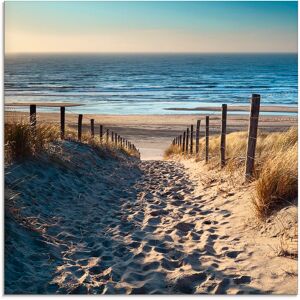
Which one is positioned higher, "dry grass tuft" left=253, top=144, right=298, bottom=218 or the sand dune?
"dry grass tuft" left=253, top=144, right=298, bottom=218

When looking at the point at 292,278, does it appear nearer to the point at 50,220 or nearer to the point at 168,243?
the point at 168,243

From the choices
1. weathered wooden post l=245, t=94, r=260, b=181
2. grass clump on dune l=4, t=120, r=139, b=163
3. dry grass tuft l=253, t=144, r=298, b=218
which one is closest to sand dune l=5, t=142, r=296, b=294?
grass clump on dune l=4, t=120, r=139, b=163

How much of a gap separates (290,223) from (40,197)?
12.2 feet

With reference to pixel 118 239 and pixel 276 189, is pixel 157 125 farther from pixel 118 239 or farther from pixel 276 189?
pixel 118 239

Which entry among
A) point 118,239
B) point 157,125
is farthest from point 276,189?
point 157,125

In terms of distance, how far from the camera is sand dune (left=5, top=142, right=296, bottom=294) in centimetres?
410

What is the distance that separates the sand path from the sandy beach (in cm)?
1577

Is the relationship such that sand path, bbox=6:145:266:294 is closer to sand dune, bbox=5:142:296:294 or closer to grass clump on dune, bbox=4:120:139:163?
sand dune, bbox=5:142:296:294

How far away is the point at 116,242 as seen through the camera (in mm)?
5320

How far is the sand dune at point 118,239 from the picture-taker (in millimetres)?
4102

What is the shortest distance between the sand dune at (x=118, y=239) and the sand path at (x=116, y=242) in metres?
0.01

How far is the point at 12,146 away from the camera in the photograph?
7.11m

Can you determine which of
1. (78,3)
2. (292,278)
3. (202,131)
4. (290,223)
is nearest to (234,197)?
(290,223)

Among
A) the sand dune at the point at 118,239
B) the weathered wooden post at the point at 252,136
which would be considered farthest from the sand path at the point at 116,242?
the weathered wooden post at the point at 252,136
